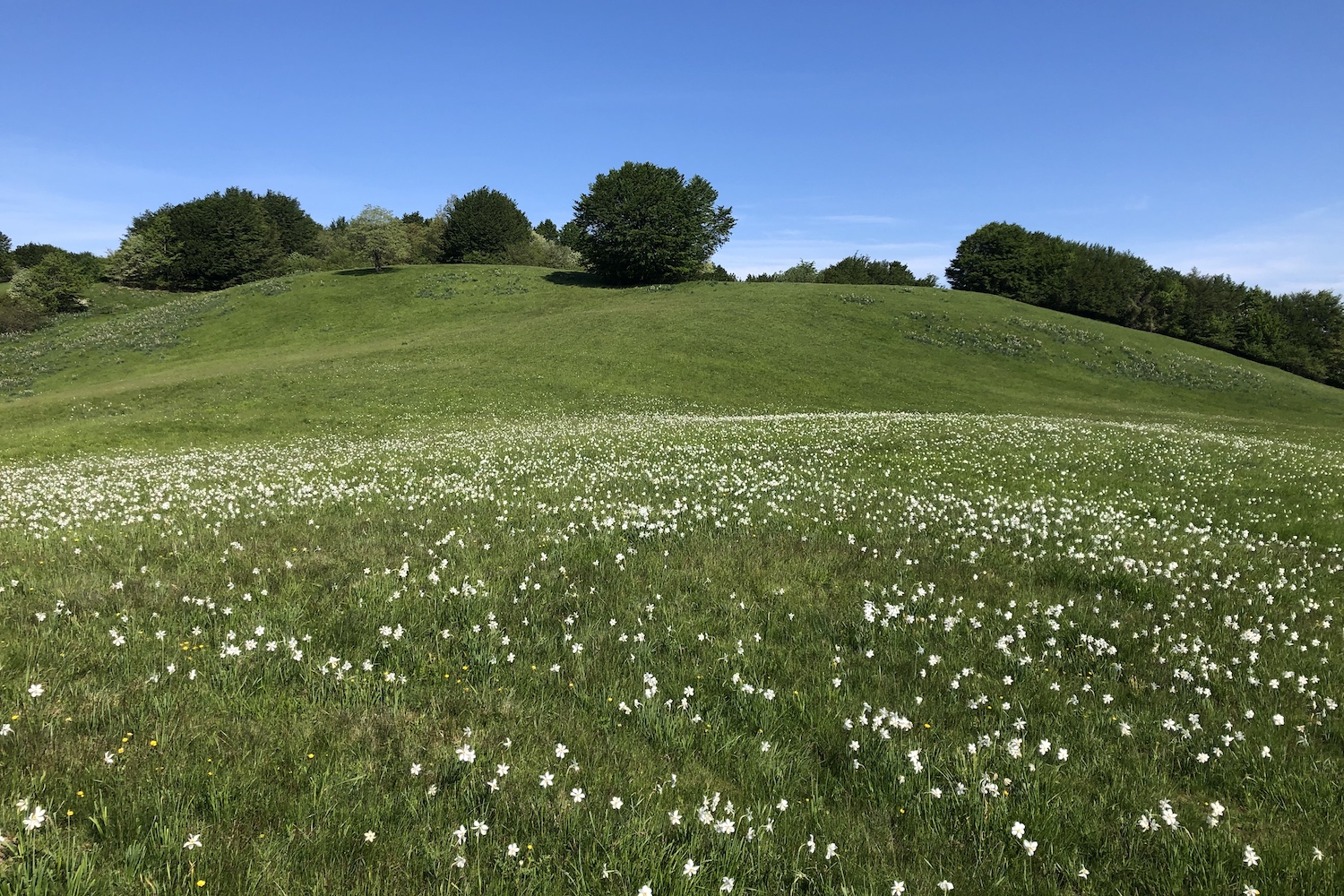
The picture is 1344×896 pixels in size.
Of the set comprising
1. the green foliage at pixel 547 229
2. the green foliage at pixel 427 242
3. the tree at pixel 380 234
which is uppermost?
the green foliage at pixel 547 229

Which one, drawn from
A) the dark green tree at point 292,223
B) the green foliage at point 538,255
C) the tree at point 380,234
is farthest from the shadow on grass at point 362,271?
Result: the dark green tree at point 292,223

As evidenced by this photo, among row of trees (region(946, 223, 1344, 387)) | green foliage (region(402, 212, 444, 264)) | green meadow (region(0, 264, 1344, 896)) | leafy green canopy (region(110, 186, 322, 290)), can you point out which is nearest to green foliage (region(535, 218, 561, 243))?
green foliage (region(402, 212, 444, 264))

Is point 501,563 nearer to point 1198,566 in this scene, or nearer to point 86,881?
point 86,881

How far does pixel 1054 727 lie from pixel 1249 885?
1621 mm

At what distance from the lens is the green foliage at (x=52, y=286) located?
7444 cm

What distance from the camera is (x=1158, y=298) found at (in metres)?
91.6

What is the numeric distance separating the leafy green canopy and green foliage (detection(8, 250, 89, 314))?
12.4 metres

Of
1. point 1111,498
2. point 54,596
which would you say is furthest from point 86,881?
point 1111,498

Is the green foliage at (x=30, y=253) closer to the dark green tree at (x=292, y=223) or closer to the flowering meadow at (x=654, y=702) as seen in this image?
the dark green tree at (x=292, y=223)

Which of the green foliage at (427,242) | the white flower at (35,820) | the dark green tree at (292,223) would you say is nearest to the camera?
the white flower at (35,820)

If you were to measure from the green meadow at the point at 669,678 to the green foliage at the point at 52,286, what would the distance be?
83.7 metres

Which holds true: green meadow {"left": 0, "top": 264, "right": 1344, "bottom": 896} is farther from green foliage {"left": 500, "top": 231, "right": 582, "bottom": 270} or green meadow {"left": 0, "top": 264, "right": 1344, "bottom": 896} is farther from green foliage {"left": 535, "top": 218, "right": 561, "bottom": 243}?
green foliage {"left": 535, "top": 218, "right": 561, "bottom": 243}

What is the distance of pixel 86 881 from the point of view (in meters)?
2.92

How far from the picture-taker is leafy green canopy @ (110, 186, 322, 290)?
93.7 metres
